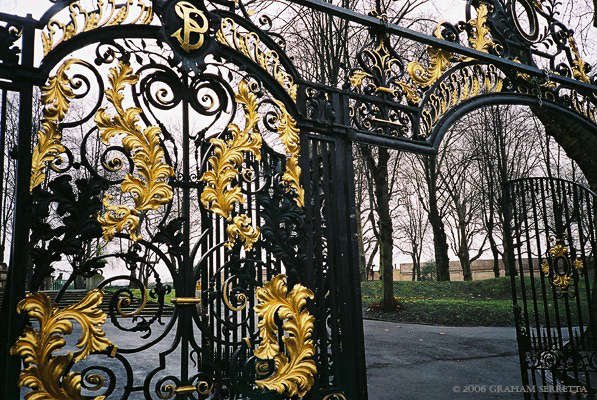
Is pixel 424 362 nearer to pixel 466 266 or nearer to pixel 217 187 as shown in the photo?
pixel 217 187

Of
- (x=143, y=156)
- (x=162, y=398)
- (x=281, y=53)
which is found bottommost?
Answer: (x=162, y=398)


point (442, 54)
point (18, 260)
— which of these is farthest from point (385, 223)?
point (18, 260)

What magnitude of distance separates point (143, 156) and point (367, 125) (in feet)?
5.50

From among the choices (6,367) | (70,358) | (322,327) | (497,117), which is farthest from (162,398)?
(497,117)

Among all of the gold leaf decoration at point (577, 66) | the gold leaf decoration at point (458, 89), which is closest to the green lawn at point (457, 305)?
the gold leaf decoration at point (577, 66)

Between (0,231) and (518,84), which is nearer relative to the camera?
(0,231)

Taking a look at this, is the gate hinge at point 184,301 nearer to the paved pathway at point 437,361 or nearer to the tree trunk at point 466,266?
the paved pathway at point 437,361

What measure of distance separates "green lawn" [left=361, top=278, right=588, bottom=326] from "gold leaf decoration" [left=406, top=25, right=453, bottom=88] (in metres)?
7.58

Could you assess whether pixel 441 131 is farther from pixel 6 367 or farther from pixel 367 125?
pixel 6 367

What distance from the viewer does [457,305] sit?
A: 42.5ft

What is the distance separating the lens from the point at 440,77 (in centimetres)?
393

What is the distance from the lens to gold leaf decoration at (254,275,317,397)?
2.75 meters

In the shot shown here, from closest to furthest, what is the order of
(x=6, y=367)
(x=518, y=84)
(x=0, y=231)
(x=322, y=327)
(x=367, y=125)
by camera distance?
(x=6, y=367), (x=0, y=231), (x=322, y=327), (x=367, y=125), (x=518, y=84)

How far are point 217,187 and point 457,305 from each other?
11.6 metres
